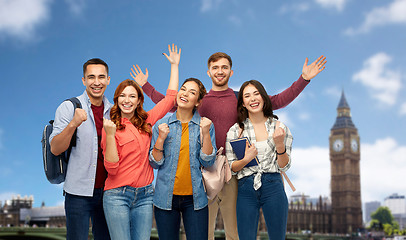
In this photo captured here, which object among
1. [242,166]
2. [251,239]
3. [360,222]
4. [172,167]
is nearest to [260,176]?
[242,166]

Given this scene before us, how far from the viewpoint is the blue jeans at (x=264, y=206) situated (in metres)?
3.14

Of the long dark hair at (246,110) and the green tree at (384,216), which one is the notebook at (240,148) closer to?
the long dark hair at (246,110)

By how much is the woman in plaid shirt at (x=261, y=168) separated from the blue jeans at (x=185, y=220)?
344 mm

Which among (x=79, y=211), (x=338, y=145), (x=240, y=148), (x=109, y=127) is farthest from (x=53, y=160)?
(x=338, y=145)

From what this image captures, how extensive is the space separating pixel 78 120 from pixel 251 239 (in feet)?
4.40

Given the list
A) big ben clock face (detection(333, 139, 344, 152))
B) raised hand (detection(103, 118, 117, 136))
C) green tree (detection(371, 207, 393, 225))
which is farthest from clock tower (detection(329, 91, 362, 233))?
raised hand (detection(103, 118, 117, 136))

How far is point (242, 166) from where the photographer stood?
316 cm

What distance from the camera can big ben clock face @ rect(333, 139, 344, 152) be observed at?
67.4 m

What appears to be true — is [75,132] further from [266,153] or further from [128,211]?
[266,153]

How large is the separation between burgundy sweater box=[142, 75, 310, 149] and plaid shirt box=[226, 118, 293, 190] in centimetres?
17

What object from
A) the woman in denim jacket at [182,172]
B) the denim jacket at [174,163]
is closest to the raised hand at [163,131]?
the woman in denim jacket at [182,172]

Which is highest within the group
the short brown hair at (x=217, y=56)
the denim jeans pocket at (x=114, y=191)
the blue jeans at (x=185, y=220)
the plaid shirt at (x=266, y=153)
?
the short brown hair at (x=217, y=56)

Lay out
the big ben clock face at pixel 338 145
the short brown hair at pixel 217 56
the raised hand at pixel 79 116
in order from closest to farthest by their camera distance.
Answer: the raised hand at pixel 79 116 → the short brown hair at pixel 217 56 → the big ben clock face at pixel 338 145

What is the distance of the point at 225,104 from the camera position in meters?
3.56
